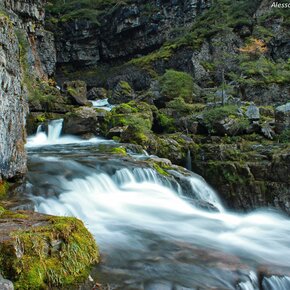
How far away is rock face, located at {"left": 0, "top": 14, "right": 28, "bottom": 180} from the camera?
8484 millimetres

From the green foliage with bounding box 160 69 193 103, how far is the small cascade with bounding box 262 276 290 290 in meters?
21.7

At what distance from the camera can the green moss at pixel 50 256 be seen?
13.9ft

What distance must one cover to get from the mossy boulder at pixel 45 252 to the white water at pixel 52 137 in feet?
48.9

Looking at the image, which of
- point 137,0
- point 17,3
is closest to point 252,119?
point 17,3

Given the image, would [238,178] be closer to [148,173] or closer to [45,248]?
[148,173]

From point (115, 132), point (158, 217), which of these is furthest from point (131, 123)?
point (158, 217)

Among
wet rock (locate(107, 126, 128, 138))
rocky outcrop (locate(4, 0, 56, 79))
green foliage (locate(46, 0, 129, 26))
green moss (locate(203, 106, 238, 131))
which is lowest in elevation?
wet rock (locate(107, 126, 128, 138))

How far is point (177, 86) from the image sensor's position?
27625 millimetres

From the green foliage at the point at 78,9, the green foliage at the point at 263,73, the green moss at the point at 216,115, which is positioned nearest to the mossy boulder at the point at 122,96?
the green foliage at the point at 263,73

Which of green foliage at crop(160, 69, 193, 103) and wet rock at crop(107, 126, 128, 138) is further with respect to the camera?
green foliage at crop(160, 69, 193, 103)

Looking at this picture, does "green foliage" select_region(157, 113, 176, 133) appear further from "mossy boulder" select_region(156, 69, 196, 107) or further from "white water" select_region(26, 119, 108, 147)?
"mossy boulder" select_region(156, 69, 196, 107)

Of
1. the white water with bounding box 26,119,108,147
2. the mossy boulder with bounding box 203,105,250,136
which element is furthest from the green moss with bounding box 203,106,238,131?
the white water with bounding box 26,119,108,147

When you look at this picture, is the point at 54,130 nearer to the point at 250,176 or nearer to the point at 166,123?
the point at 166,123

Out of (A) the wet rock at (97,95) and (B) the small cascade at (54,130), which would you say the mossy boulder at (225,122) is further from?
(A) the wet rock at (97,95)
